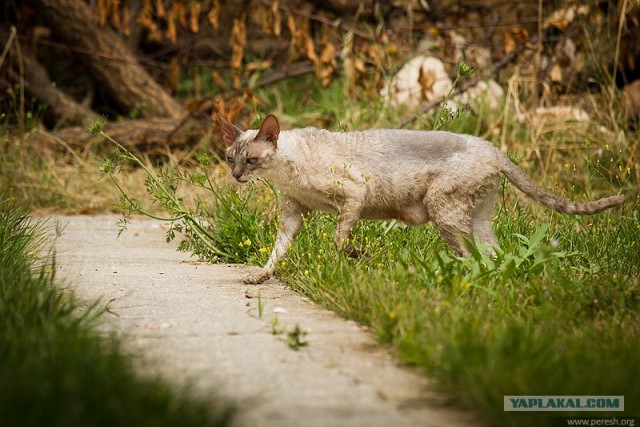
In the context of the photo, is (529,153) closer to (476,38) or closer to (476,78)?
(476,78)

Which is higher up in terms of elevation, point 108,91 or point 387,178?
point 108,91

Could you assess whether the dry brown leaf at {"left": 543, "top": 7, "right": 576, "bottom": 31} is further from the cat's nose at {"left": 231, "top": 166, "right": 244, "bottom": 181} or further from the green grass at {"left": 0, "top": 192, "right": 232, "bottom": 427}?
the green grass at {"left": 0, "top": 192, "right": 232, "bottom": 427}

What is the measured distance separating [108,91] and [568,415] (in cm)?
868

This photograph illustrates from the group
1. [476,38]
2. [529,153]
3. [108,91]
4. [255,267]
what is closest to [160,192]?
[255,267]

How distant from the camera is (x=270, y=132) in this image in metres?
5.32

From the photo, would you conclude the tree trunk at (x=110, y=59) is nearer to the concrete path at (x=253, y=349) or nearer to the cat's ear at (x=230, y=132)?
the cat's ear at (x=230, y=132)

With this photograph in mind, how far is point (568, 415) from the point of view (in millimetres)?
2871

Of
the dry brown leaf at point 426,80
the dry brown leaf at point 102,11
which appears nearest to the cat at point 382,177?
the dry brown leaf at point 426,80

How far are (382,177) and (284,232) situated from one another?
689 millimetres

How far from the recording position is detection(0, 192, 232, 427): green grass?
260 centimetres

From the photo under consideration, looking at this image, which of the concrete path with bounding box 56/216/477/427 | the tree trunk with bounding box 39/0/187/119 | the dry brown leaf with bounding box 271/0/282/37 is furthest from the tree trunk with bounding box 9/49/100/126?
the concrete path with bounding box 56/216/477/427

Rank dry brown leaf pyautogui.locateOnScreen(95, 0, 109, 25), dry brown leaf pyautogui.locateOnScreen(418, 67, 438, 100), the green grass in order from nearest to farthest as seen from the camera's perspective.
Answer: the green grass
dry brown leaf pyautogui.locateOnScreen(418, 67, 438, 100)
dry brown leaf pyautogui.locateOnScreen(95, 0, 109, 25)

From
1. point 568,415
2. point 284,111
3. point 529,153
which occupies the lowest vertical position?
point 568,415

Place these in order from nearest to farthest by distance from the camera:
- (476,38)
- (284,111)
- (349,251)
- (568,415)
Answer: (568,415) → (349,251) → (284,111) → (476,38)
